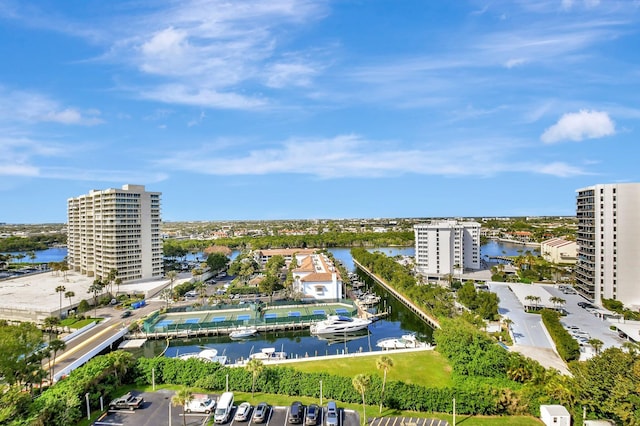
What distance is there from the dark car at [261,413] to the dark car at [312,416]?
2.35m

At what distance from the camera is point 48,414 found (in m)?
19.2

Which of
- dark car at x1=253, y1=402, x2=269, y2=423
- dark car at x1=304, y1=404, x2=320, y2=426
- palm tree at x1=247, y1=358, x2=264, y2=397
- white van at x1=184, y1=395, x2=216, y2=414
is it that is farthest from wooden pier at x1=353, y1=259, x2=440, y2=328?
white van at x1=184, y1=395, x2=216, y2=414

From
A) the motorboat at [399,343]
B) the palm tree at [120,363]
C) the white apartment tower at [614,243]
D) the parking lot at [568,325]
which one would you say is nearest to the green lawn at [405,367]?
the motorboat at [399,343]

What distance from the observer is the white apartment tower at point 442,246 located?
72000 mm

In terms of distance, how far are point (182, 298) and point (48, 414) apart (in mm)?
38755

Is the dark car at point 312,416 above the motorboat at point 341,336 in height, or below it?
above

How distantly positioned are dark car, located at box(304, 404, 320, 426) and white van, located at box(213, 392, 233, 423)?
14.1 feet

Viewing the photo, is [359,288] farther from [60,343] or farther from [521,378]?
[60,343]

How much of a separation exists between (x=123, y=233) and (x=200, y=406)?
5126cm

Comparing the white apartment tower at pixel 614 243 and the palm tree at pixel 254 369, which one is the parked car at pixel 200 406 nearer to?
the palm tree at pixel 254 369

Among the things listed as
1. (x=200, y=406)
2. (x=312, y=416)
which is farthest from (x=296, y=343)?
(x=312, y=416)

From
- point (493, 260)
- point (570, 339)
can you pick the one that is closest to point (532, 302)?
point (570, 339)

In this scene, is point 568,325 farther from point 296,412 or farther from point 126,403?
point 126,403

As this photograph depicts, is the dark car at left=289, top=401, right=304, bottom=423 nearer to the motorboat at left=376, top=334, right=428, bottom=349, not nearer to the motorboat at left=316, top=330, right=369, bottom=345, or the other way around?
the motorboat at left=376, top=334, right=428, bottom=349
